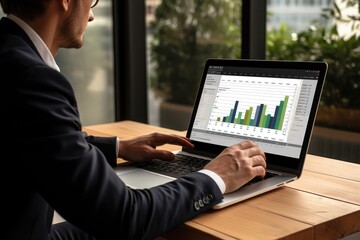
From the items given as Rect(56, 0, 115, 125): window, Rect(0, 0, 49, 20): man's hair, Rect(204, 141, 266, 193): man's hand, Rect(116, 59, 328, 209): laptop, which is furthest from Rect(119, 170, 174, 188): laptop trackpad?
Rect(56, 0, 115, 125): window

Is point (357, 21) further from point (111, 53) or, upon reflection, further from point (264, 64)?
point (111, 53)

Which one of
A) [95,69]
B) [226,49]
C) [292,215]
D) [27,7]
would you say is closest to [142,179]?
[292,215]

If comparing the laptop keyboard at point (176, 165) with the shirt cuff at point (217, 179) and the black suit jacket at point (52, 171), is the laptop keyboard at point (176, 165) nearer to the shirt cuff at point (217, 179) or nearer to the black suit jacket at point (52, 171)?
the shirt cuff at point (217, 179)

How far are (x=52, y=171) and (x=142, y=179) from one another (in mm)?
463

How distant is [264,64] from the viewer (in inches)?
64.7

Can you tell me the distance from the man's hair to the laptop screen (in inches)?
25.7

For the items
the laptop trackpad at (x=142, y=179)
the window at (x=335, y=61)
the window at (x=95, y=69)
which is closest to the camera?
the laptop trackpad at (x=142, y=179)

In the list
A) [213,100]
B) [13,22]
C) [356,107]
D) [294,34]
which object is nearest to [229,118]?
[213,100]

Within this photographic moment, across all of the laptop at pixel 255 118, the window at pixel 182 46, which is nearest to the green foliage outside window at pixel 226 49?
the window at pixel 182 46

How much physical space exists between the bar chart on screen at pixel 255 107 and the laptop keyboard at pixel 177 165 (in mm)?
113

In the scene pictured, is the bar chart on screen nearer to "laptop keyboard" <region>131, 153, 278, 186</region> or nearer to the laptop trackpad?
"laptop keyboard" <region>131, 153, 278, 186</region>

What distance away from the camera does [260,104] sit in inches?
63.0

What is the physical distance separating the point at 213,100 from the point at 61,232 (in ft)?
1.86

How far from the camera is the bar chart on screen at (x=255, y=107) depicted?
5.07ft
